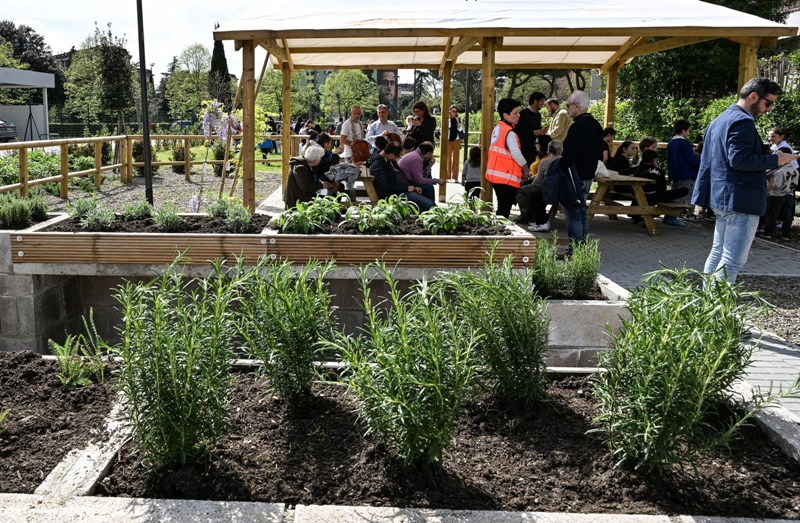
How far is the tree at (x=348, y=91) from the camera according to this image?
2089 inches

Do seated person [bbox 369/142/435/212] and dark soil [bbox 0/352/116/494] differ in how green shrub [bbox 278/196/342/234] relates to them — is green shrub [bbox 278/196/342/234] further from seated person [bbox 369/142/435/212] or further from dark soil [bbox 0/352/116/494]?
seated person [bbox 369/142/435/212]

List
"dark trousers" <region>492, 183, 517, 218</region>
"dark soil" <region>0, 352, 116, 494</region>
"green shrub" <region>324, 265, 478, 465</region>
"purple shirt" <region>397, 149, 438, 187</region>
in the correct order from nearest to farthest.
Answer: "green shrub" <region>324, 265, 478, 465</region> → "dark soil" <region>0, 352, 116, 494</region> → "dark trousers" <region>492, 183, 517, 218</region> → "purple shirt" <region>397, 149, 438, 187</region>

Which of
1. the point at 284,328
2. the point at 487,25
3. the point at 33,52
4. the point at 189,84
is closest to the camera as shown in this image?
the point at 284,328

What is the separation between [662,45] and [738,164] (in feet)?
21.2

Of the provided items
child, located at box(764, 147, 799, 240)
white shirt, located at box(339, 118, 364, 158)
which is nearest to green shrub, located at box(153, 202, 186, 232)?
child, located at box(764, 147, 799, 240)

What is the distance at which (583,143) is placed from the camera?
8.23m

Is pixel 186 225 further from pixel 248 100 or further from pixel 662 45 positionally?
pixel 662 45

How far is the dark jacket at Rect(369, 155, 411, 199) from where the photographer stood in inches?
366

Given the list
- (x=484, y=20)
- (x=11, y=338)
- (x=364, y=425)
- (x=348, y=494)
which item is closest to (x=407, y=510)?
(x=348, y=494)

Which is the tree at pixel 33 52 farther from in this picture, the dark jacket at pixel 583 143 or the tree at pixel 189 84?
the dark jacket at pixel 583 143

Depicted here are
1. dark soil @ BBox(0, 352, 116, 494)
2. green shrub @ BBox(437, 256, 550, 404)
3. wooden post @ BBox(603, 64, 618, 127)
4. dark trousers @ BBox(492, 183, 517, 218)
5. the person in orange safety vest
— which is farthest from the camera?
wooden post @ BBox(603, 64, 618, 127)

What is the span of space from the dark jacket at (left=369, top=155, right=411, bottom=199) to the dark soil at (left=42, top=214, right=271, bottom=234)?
3.28 meters

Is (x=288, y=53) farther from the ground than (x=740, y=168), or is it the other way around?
(x=288, y=53)

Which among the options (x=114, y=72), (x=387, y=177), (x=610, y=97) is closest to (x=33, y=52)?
(x=114, y=72)
